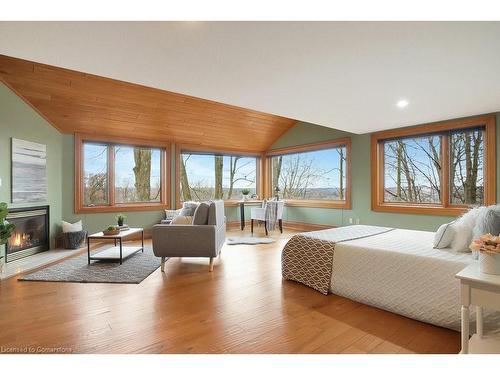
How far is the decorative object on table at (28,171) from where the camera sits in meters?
3.66

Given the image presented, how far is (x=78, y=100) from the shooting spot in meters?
4.18

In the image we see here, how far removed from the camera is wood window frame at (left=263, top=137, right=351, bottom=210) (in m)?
5.68

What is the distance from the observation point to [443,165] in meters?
4.52

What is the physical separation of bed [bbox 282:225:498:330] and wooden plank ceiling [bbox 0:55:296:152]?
3421 millimetres

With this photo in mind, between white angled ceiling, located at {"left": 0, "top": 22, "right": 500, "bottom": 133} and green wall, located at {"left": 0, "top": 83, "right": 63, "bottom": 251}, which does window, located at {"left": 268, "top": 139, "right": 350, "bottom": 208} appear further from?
green wall, located at {"left": 0, "top": 83, "right": 63, "bottom": 251}

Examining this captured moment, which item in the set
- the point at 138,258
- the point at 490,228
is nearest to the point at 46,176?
the point at 138,258

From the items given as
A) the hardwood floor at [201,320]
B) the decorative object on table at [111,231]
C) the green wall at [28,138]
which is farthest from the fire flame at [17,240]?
the decorative object on table at [111,231]

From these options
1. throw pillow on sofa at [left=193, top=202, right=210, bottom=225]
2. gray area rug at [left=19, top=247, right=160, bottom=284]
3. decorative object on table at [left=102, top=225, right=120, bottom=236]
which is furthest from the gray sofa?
decorative object on table at [left=102, top=225, right=120, bottom=236]

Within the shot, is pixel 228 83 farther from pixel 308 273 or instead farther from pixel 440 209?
pixel 440 209

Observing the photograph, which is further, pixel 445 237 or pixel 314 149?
pixel 314 149

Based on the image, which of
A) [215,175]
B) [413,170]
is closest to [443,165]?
[413,170]

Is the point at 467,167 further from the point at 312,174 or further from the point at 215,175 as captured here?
the point at 215,175

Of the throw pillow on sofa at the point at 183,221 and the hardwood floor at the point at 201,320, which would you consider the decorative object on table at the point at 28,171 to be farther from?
the throw pillow on sofa at the point at 183,221

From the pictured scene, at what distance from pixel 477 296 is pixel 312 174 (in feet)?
17.5
